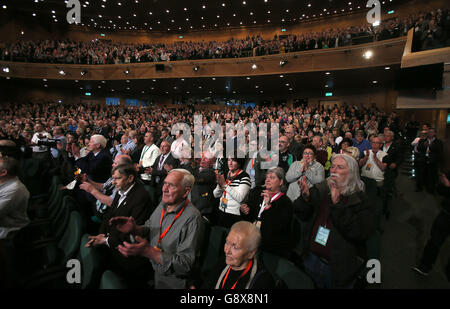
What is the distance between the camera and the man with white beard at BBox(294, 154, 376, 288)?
1472 mm

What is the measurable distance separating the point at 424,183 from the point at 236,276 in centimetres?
568

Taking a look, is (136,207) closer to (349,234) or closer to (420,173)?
(349,234)

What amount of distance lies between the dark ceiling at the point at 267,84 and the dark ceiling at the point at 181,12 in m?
4.80

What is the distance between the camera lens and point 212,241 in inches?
74.8

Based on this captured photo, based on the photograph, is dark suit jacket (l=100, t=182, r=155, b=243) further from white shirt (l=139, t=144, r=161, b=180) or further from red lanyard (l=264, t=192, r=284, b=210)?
white shirt (l=139, t=144, r=161, b=180)

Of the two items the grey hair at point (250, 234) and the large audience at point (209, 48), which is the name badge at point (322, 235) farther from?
the large audience at point (209, 48)

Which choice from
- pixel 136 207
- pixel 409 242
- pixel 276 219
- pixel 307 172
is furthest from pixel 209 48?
pixel 276 219

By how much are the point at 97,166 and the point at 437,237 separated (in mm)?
3822

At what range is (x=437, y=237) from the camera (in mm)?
2305

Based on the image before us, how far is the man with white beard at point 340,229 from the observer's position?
1472 mm

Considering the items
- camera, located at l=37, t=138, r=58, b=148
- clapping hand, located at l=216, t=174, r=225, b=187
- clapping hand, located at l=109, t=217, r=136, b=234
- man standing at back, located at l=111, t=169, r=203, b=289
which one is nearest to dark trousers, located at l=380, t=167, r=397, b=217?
clapping hand, located at l=216, t=174, r=225, b=187

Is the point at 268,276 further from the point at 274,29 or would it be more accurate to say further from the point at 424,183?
the point at 274,29

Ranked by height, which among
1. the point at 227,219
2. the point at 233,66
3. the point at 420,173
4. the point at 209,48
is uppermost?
the point at 209,48
